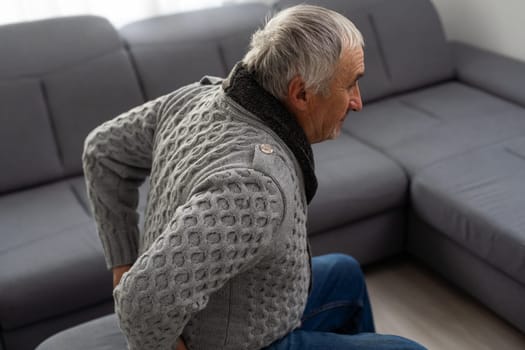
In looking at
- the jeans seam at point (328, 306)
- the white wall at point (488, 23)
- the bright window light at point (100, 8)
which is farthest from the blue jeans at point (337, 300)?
the white wall at point (488, 23)

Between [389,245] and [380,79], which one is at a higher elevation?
[380,79]

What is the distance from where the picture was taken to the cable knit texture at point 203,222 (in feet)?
3.75

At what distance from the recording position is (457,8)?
3434 mm

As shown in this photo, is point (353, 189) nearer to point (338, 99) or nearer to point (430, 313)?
point (430, 313)

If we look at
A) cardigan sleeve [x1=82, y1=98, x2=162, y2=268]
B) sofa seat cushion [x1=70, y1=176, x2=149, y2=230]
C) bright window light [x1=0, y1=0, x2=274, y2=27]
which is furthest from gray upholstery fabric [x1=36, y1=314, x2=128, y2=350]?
bright window light [x1=0, y1=0, x2=274, y2=27]

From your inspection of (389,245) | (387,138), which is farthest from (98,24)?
(389,245)

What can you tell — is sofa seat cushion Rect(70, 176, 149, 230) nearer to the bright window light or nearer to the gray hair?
the bright window light

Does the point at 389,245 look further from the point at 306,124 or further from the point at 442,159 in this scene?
the point at 306,124

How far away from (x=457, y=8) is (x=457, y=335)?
1.88 metres

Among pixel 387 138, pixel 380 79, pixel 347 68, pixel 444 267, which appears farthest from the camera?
pixel 380 79

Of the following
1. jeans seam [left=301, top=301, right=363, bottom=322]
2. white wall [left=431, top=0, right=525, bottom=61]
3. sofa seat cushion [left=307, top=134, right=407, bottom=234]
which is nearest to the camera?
jeans seam [left=301, top=301, right=363, bottom=322]

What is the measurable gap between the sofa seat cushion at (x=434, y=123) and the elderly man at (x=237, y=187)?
44.4 inches

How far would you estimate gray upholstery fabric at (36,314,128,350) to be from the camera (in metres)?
1.58

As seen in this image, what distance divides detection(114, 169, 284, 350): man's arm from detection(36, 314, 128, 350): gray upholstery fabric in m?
0.43
